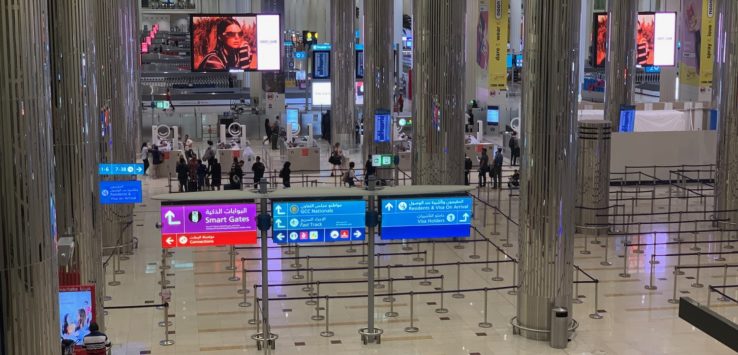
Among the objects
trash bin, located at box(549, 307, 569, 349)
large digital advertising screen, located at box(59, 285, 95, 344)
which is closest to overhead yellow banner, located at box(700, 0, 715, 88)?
trash bin, located at box(549, 307, 569, 349)

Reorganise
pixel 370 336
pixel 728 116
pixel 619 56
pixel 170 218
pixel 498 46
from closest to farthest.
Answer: pixel 170 218 → pixel 370 336 → pixel 728 116 → pixel 619 56 → pixel 498 46

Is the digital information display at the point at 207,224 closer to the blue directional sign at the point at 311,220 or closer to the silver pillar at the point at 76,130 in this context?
the blue directional sign at the point at 311,220

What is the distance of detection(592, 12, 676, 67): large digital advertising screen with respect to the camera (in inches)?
1374

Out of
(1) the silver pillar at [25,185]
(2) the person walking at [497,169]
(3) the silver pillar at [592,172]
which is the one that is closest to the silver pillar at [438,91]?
Result: (3) the silver pillar at [592,172]

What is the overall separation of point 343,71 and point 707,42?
1368 centimetres

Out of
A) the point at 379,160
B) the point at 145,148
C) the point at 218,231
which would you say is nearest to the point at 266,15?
the point at 145,148

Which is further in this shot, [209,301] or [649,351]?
[209,301]

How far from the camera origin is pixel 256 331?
16031mm

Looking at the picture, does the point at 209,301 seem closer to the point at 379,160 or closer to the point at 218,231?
the point at 218,231

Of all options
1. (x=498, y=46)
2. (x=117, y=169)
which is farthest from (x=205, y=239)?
(x=498, y=46)

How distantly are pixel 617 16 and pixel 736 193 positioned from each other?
894cm

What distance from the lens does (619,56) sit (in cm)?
3188

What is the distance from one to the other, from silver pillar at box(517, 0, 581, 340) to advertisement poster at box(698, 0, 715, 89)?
2391 cm

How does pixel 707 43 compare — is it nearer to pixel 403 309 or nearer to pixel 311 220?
pixel 403 309
